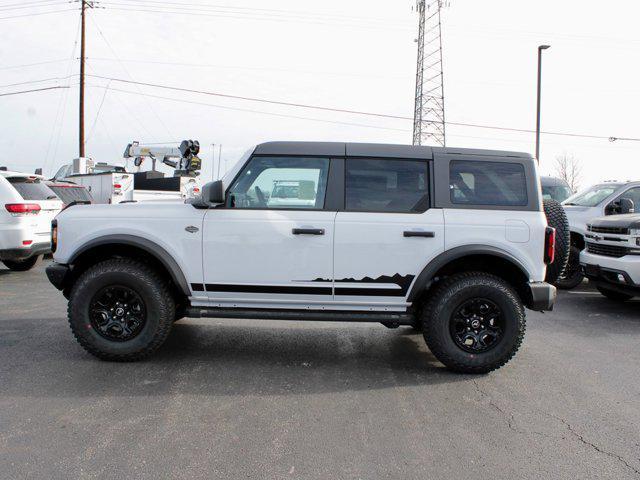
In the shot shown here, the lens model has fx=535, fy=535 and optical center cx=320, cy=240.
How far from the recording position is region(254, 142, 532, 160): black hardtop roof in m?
4.86

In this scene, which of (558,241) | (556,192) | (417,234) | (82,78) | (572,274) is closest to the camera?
(417,234)

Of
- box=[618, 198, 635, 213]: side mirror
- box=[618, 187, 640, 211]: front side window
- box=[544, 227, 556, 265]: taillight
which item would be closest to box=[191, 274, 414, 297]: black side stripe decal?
box=[544, 227, 556, 265]: taillight

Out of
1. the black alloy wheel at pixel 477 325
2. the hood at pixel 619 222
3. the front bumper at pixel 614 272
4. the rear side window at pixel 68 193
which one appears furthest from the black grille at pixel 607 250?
the rear side window at pixel 68 193

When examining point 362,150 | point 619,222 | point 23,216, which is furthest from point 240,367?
point 23,216

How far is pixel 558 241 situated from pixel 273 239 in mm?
2895

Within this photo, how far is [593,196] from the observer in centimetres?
992

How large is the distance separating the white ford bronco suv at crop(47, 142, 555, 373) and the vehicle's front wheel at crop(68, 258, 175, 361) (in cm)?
1

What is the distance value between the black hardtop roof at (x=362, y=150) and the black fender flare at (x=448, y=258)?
0.88 meters

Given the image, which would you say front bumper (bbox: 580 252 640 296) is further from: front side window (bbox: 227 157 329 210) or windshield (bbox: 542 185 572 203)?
windshield (bbox: 542 185 572 203)

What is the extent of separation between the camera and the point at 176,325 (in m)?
6.35

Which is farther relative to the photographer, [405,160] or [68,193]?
[68,193]

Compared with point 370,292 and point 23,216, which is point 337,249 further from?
point 23,216

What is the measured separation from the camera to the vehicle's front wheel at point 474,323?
4664 millimetres

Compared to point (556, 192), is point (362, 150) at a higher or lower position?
lower
